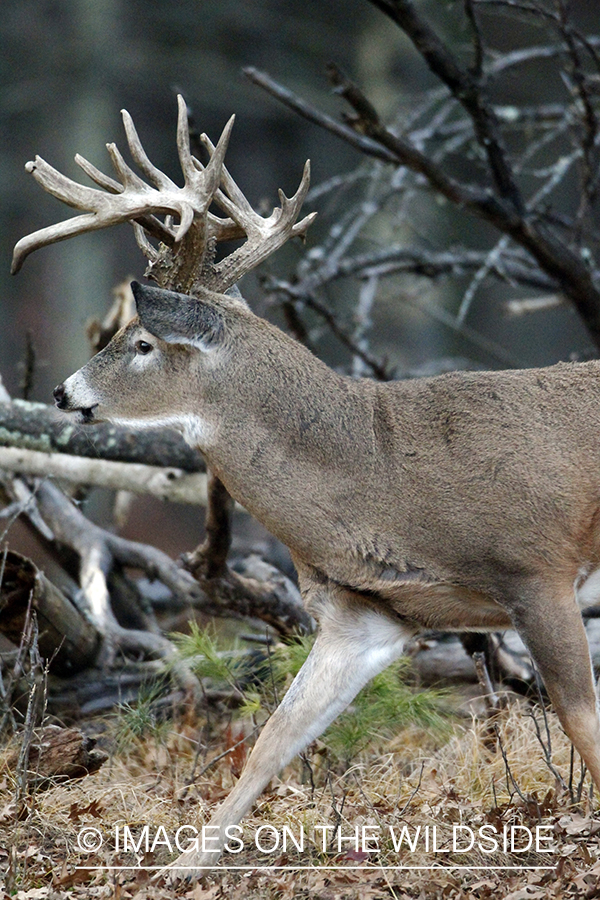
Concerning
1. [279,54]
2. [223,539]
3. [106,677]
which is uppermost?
[279,54]

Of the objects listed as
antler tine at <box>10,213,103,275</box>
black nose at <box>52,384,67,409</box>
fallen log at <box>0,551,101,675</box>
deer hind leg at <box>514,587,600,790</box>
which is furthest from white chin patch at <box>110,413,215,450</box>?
deer hind leg at <box>514,587,600,790</box>

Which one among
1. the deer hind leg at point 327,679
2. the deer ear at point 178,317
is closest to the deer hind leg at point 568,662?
the deer hind leg at point 327,679

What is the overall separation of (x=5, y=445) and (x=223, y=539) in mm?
1695

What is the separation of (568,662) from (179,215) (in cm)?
225

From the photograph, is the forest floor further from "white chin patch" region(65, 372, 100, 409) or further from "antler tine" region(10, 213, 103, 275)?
"antler tine" region(10, 213, 103, 275)

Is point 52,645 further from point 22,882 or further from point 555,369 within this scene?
point 555,369

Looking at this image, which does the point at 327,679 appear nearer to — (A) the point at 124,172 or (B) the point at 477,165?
(A) the point at 124,172

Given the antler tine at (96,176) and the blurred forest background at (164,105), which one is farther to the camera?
the blurred forest background at (164,105)

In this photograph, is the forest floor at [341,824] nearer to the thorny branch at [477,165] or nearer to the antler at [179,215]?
the antler at [179,215]

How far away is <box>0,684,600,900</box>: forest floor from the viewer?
11.8 feet

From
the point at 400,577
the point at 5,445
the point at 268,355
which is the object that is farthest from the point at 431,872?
the point at 5,445

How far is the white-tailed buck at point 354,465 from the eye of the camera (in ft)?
12.6

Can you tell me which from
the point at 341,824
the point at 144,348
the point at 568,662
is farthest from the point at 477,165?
the point at 341,824

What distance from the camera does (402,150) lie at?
6.45 metres
